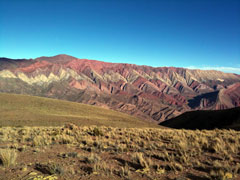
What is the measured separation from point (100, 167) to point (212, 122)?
47.9 metres

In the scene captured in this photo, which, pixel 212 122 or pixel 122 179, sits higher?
pixel 122 179

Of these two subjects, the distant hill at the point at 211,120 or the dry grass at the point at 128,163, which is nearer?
the dry grass at the point at 128,163

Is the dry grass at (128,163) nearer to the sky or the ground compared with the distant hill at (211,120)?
nearer to the sky

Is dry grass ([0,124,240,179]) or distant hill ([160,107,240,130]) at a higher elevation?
dry grass ([0,124,240,179])

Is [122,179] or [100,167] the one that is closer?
[122,179]

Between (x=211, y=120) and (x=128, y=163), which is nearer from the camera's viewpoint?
(x=128, y=163)

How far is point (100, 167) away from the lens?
6.52 m

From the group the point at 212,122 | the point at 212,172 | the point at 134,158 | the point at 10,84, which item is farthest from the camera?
the point at 10,84

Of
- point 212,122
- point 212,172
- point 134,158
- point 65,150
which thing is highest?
point 212,172

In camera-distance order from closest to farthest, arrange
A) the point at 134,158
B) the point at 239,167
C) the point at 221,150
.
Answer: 1. the point at 239,167
2. the point at 134,158
3. the point at 221,150

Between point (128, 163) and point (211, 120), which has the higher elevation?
point (128, 163)

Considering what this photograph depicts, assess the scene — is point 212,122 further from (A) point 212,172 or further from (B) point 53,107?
(A) point 212,172

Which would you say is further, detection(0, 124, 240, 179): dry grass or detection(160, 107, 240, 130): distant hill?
detection(160, 107, 240, 130): distant hill

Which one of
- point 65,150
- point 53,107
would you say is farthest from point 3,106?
point 65,150
